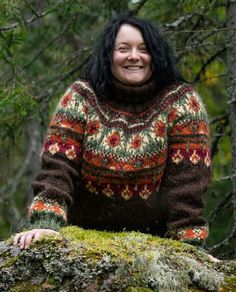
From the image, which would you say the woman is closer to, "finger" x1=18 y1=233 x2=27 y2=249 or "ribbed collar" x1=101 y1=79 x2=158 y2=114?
"ribbed collar" x1=101 y1=79 x2=158 y2=114

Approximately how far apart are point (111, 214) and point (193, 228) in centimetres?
49

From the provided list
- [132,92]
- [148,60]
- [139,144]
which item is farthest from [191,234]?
[148,60]

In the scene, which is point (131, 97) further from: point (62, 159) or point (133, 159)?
point (62, 159)

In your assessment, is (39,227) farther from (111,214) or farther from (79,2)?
(79,2)

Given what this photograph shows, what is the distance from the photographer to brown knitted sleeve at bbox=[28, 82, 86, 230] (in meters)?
4.08

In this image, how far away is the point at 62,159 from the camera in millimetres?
4270

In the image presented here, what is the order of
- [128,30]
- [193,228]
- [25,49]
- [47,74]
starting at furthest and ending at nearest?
1. [25,49]
2. [47,74]
3. [128,30]
4. [193,228]

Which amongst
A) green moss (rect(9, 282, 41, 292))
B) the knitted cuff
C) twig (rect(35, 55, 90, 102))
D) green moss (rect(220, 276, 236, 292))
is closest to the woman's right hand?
green moss (rect(9, 282, 41, 292))

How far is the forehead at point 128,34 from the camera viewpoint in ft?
14.6

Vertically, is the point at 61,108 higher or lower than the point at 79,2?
lower

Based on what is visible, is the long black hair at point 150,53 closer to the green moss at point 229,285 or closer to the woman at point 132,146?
the woman at point 132,146

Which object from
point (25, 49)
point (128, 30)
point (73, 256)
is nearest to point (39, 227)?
point (73, 256)

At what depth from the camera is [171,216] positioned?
4.30m

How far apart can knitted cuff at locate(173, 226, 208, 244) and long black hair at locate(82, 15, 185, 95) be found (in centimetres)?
85
